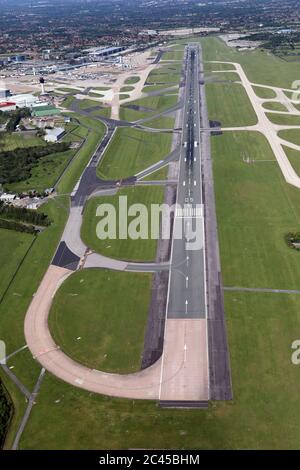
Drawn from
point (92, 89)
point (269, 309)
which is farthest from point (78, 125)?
point (269, 309)

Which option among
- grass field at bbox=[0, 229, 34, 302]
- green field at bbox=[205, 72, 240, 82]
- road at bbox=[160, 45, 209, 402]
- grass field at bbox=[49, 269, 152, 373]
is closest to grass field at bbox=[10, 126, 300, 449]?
road at bbox=[160, 45, 209, 402]

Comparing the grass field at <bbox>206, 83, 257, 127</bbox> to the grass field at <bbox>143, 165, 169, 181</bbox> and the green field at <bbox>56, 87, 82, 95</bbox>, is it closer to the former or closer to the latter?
the grass field at <bbox>143, 165, 169, 181</bbox>

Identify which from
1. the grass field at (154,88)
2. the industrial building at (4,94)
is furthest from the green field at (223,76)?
the industrial building at (4,94)

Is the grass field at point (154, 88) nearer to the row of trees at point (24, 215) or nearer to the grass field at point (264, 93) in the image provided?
the grass field at point (264, 93)

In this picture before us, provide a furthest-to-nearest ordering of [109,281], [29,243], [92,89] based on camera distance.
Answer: [92,89]
[29,243]
[109,281]

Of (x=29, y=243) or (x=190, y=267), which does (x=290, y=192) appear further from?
(x=29, y=243)

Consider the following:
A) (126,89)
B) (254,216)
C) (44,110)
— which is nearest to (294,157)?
(254,216)

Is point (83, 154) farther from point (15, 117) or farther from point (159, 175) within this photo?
point (15, 117)
